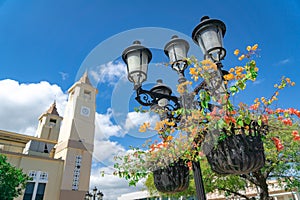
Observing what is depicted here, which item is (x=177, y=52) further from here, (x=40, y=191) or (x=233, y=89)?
(x=40, y=191)

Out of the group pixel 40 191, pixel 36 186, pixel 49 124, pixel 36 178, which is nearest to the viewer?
pixel 36 186

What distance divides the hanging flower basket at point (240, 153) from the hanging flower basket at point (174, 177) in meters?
0.53

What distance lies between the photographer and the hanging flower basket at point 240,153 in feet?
4.80

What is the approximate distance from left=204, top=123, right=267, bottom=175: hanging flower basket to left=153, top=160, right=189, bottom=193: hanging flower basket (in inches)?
20.9

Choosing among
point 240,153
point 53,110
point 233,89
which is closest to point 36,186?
point 53,110

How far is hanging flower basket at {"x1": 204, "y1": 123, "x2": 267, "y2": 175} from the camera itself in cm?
146

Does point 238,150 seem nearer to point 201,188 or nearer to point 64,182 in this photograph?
point 201,188

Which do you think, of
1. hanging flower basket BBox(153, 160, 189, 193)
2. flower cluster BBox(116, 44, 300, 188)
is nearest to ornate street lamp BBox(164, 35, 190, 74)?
flower cluster BBox(116, 44, 300, 188)

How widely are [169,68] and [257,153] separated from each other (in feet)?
4.24

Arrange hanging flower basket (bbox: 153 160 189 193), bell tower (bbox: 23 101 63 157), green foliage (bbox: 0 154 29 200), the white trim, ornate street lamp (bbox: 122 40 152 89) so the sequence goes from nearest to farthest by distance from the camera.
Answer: hanging flower basket (bbox: 153 160 189 193) → ornate street lamp (bbox: 122 40 152 89) → green foliage (bbox: 0 154 29 200) → the white trim → bell tower (bbox: 23 101 63 157)

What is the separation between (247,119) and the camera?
4.95 ft

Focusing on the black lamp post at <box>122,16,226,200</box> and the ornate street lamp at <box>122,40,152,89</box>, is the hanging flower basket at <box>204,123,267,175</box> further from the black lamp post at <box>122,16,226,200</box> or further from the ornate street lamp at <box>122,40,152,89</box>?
the ornate street lamp at <box>122,40,152,89</box>

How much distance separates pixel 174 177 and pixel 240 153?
774mm

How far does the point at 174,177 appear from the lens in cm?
202
